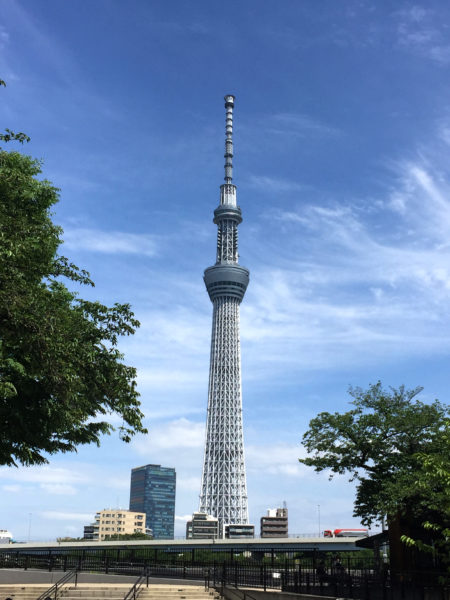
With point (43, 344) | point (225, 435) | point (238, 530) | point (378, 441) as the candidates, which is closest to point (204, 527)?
point (238, 530)

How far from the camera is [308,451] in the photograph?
4088 centimetres

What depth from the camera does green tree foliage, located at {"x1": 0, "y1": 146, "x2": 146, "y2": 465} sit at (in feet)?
63.5

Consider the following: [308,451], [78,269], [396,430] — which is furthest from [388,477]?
[78,269]

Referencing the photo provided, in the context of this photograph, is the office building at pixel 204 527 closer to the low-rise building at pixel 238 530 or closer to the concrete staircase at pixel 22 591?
the low-rise building at pixel 238 530

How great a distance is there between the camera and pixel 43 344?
1950 cm

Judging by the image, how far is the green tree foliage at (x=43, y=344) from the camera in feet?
63.5

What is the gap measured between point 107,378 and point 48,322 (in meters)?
4.97

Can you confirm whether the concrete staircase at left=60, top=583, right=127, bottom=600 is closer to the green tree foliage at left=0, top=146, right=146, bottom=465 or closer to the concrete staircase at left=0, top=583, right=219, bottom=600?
the concrete staircase at left=0, top=583, right=219, bottom=600

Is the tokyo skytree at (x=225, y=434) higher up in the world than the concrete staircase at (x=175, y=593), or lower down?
higher up

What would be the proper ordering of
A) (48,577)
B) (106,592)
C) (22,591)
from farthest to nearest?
(48,577) < (22,591) < (106,592)

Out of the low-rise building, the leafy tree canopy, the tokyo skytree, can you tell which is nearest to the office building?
the low-rise building

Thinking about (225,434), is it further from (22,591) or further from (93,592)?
(93,592)

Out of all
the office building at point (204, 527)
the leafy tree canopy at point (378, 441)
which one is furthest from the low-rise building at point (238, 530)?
the leafy tree canopy at point (378, 441)

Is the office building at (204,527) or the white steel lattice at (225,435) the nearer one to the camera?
the office building at (204,527)
